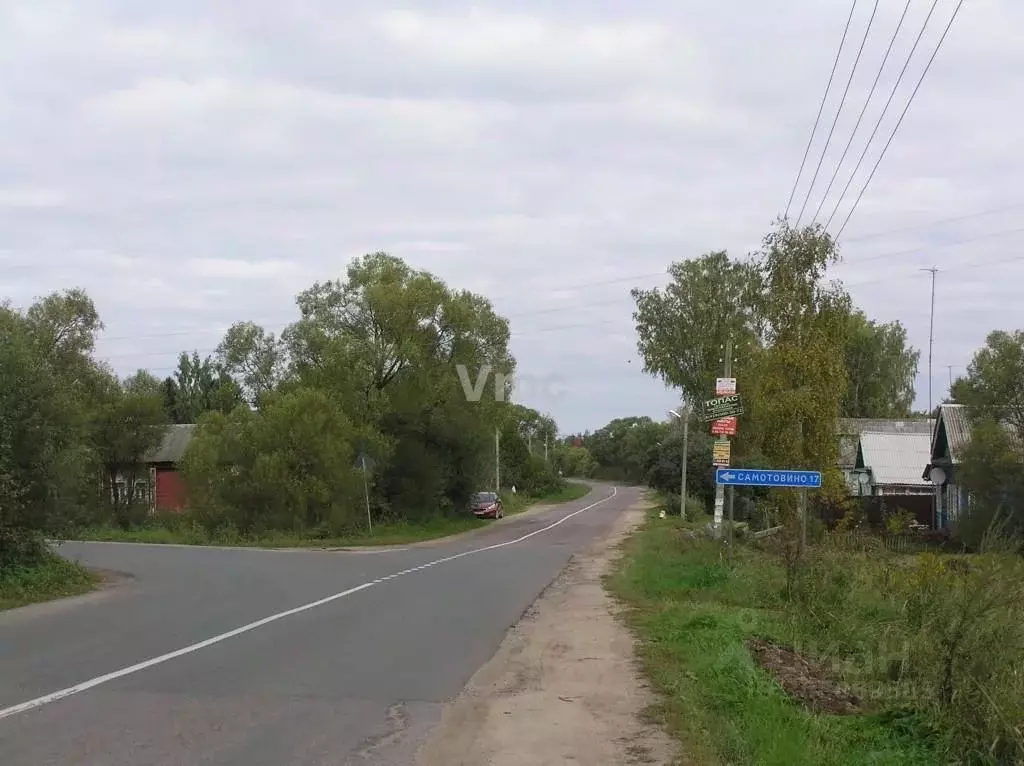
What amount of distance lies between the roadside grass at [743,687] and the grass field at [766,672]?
0.05ft

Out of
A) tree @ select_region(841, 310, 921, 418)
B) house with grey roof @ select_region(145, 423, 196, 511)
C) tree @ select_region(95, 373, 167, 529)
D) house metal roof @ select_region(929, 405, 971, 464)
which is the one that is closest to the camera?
house metal roof @ select_region(929, 405, 971, 464)

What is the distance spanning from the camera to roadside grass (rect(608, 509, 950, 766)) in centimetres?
720

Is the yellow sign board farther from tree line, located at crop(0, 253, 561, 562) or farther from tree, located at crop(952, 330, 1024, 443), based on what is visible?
tree line, located at crop(0, 253, 561, 562)

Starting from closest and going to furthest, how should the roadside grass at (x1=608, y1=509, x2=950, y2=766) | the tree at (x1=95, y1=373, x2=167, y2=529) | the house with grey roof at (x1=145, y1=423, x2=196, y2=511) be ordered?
1. the roadside grass at (x1=608, y1=509, x2=950, y2=766)
2. the tree at (x1=95, y1=373, x2=167, y2=529)
3. the house with grey roof at (x1=145, y1=423, x2=196, y2=511)

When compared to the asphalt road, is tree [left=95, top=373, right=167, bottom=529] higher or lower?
higher

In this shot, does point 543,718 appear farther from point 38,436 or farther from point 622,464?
point 622,464

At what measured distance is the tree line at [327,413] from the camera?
37.3 metres

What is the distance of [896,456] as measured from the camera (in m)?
49.4

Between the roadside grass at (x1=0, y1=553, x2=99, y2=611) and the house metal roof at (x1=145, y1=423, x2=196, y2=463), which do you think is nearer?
the roadside grass at (x1=0, y1=553, x2=99, y2=611)

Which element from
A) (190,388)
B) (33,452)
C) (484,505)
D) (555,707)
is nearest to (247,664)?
(555,707)

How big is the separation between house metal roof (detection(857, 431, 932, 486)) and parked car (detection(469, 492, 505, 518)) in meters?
19.5

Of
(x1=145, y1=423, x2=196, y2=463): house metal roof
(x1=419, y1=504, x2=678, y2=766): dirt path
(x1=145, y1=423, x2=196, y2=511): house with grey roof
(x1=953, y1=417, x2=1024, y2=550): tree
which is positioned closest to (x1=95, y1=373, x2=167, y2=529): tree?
(x1=145, y1=423, x2=196, y2=511): house with grey roof

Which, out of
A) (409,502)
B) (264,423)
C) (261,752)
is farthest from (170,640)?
(409,502)

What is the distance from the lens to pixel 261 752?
7465mm
